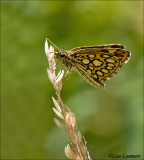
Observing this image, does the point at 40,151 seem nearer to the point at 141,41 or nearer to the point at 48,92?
the point at 48,92

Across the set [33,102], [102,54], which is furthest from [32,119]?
[102,54]

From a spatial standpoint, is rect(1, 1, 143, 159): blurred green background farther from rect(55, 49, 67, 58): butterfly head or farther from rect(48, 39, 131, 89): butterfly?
rect(55, 49, 67, 58): butterfly head

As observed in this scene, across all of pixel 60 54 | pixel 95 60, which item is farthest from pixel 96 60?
pixel 60 54

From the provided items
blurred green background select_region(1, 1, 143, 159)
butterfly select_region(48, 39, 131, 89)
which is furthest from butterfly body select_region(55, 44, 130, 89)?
blurred green background select_region(1, 1, 143, 159)

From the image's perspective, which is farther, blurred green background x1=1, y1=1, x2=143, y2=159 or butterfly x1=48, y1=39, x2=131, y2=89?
blurred green background x1=1, y1=1, x2=143, y2=159

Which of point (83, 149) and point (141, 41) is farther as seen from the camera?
point (141, 41)

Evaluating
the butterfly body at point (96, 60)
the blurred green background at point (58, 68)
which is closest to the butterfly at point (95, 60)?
the butterfly body at point (96, 60)

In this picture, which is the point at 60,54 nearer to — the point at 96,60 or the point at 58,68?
the point at 96,60
